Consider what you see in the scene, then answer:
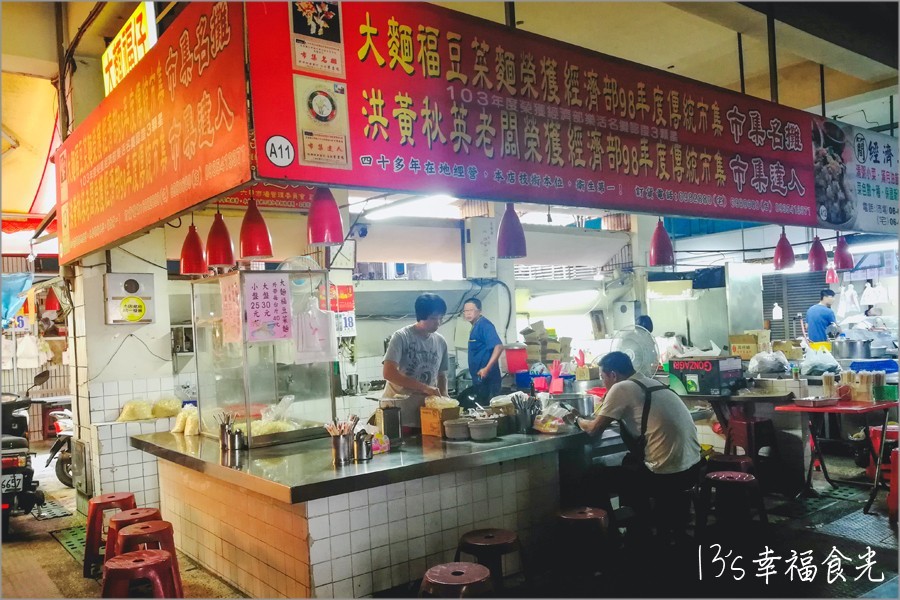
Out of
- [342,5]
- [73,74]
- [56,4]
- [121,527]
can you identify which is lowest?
[121,527]

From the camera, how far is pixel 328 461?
3.77m

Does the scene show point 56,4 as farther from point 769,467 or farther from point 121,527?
point 769,467

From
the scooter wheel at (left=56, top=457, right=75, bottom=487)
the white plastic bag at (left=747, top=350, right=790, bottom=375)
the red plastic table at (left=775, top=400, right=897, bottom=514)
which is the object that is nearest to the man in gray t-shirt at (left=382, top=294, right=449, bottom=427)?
the red plastic table at (left=775, top=400, right=897, bottom=514)

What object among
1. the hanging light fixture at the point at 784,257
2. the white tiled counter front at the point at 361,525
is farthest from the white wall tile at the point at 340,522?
the hanging light fixture at the point at 784,257

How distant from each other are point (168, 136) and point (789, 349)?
814 centimetres

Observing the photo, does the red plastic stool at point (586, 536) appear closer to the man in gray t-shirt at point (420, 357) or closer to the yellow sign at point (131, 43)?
the man in gray t-shirt at point (420, 357)

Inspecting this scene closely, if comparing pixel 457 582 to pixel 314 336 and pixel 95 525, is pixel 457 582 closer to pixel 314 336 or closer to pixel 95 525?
pixel 314 336

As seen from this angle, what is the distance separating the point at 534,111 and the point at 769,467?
4449 millimetres

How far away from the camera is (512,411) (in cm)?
445

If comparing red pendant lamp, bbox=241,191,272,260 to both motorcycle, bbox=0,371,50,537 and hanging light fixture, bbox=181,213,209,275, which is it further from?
motorcycle, bbox=0,371,50,537

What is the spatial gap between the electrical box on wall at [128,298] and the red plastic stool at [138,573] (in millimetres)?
3219

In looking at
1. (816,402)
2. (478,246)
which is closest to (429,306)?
(816,402)

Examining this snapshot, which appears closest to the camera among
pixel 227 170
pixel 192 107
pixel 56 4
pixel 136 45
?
pixel 227 170

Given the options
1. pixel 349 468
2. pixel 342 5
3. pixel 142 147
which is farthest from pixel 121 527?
pixel 342 5
